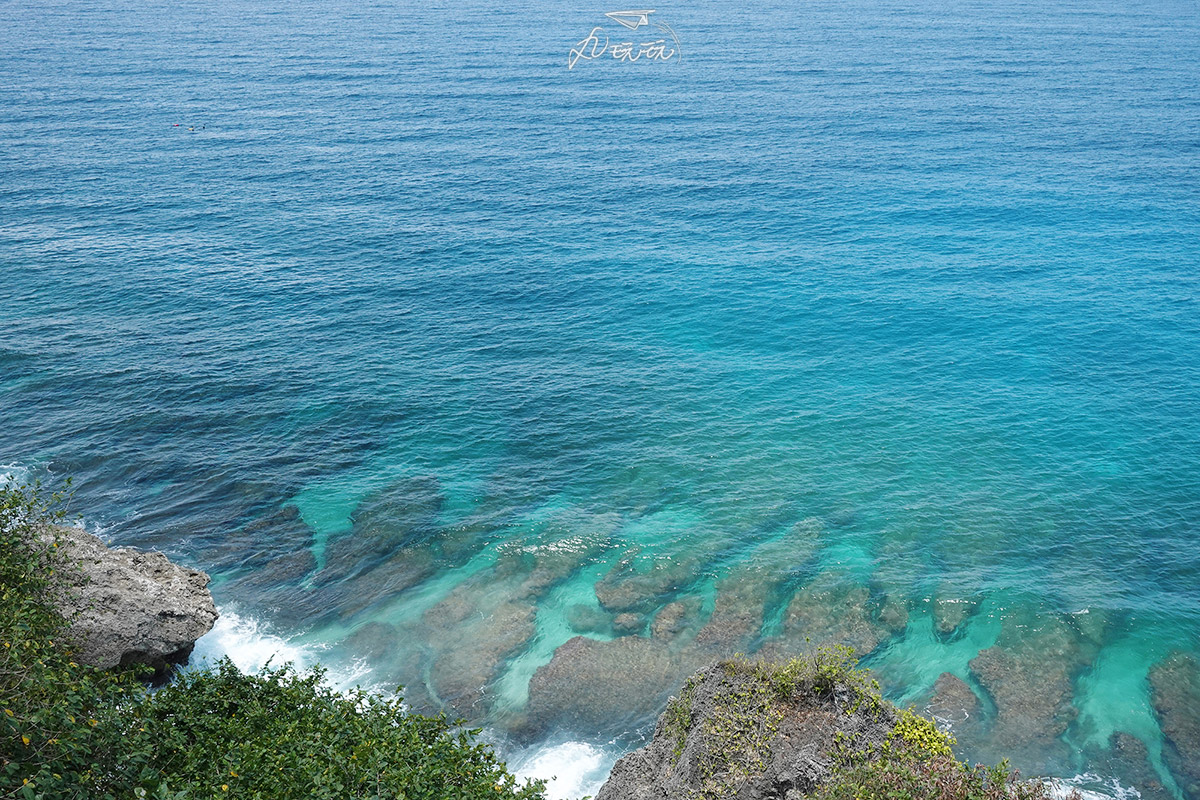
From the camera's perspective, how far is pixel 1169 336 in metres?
72.5

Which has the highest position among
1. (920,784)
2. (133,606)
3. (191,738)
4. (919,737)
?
(920,784)

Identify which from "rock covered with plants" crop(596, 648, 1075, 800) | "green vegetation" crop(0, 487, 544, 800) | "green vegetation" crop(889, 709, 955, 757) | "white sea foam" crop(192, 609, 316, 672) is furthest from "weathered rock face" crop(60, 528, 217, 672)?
"green vegetation" crop(889, 709, 955, 757)

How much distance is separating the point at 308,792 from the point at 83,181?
325ft

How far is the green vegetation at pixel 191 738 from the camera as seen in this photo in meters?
20.7

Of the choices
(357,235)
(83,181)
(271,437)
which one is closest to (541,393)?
(271,437)

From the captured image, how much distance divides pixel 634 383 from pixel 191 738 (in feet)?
145

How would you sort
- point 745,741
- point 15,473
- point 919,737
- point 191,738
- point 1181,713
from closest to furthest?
point 745,741
point 191,738
point 919,737
point 1181,713
point 15,473

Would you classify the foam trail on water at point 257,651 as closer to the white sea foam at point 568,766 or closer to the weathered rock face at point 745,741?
the white sea foam at point 568,766

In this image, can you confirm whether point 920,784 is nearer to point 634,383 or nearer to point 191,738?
point 191,738

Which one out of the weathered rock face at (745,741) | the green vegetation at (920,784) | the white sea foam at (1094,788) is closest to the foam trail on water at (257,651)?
the weathered rock face at (745,741)

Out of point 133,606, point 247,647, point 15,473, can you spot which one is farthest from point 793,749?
point 15,473

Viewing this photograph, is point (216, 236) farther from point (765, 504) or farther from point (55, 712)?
point (55, 712)

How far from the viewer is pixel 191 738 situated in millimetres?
27094

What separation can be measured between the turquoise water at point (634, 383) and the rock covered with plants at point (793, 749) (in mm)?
9547
